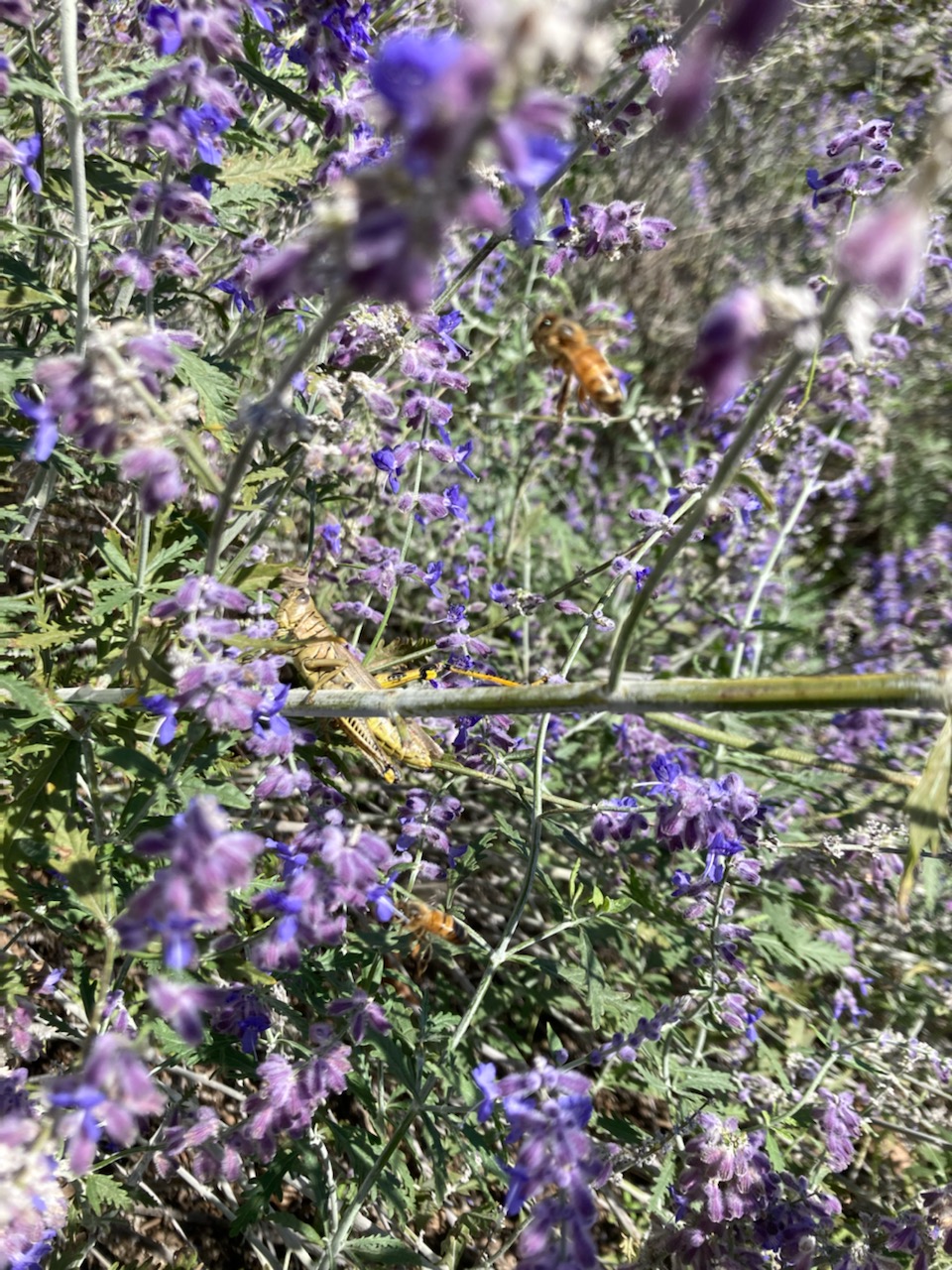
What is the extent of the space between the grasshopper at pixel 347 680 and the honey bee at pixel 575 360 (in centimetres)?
94

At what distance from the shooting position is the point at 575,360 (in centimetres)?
289

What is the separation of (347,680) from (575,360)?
3.80ft

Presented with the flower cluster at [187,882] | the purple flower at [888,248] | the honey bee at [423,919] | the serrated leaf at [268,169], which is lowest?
the honey bee at [423,919]

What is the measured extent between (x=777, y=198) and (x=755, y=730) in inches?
225

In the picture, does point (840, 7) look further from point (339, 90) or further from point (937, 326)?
point (339, 90)

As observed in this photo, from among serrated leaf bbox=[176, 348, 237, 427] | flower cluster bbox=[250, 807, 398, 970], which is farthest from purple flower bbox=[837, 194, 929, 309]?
serrated leaf bbox=[176, 348, 237, 427]

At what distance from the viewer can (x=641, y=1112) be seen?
4.44 metres

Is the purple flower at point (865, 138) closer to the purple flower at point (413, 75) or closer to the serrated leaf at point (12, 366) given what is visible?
the serrated leaf at point (12, 366)

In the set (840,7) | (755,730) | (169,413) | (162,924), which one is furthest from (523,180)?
(840,7)

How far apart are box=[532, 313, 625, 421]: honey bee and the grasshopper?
3.08 feet

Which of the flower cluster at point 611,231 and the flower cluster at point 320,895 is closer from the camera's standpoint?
the flower cluster at point 320,895

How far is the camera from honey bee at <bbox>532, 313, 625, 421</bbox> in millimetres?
2832

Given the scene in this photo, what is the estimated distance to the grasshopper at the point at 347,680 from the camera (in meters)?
2.73

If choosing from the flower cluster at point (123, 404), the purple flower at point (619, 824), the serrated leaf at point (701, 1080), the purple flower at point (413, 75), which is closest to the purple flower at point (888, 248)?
the purple flower at point (413, 75)
